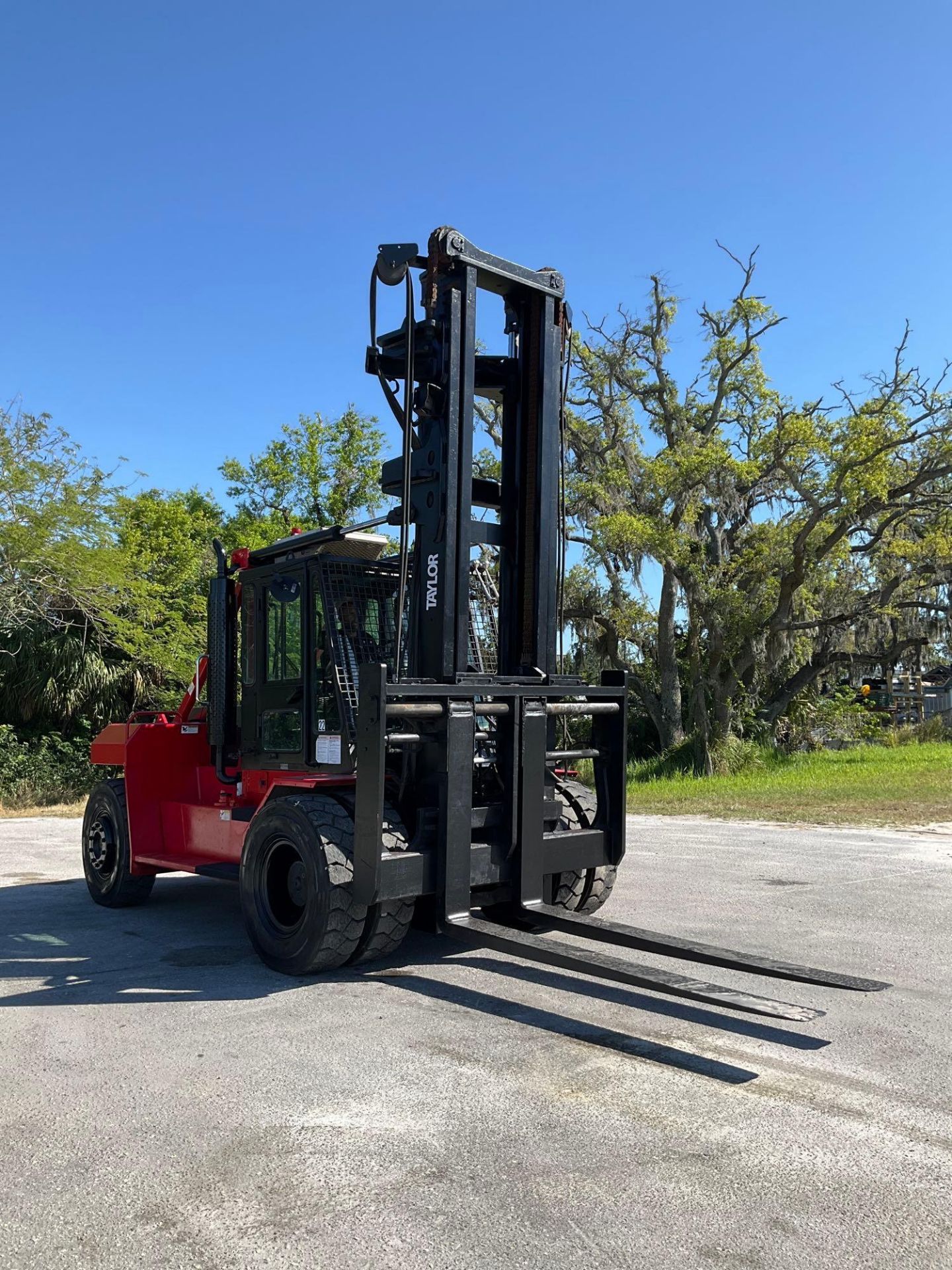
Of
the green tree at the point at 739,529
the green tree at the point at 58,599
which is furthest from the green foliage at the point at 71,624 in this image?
the green tree at the point at 739,529

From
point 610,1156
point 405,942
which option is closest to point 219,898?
point 405,942

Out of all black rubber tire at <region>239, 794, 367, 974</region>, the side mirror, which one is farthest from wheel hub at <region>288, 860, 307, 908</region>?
the side mirror

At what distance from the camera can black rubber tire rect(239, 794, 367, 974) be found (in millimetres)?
5742

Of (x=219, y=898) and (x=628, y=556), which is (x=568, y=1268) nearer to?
(x=219, y=898)

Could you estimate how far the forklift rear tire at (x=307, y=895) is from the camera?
575 cm

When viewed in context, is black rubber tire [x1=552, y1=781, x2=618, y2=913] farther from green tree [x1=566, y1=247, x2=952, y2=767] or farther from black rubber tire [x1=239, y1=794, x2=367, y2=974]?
green tree [x1=566, y1=247, x2=952, y2=767]

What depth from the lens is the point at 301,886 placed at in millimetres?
6117

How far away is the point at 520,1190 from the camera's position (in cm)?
343

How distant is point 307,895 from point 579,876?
1.94 metres

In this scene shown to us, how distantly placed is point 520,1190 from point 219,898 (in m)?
6.13

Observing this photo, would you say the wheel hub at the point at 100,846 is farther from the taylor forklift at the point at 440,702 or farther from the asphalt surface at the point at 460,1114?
the taylor forklift at the point at 440,702

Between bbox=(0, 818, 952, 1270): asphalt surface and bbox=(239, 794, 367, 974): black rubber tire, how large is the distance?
20 centimetres

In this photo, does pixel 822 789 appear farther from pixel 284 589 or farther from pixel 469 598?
pixel 284 589

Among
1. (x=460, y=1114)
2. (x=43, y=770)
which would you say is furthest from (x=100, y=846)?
(x=43, y=770)
